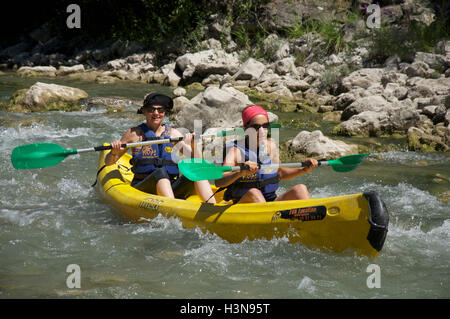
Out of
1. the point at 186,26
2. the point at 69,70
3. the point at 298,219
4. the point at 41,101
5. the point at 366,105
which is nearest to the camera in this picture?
the point at 298,219

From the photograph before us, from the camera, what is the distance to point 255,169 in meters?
3.23

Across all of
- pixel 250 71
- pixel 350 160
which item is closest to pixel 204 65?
pixel 250 71

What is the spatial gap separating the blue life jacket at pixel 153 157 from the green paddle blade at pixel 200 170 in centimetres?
73

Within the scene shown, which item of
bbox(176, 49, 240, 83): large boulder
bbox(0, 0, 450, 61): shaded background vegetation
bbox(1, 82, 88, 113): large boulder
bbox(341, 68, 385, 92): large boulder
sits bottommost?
bbox(1, 82, 88, 113): large boulder

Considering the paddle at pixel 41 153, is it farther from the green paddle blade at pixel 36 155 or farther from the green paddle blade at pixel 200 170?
the green paddle blade at pixel 200 170

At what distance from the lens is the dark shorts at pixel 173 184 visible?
13.3 ft

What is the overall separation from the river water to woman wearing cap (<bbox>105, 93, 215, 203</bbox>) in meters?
0.39

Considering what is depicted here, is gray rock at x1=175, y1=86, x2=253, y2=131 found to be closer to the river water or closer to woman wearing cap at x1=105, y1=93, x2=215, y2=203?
the river water

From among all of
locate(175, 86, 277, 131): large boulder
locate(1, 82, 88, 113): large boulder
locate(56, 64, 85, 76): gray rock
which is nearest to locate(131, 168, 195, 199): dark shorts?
locate(175, 86, 277, 131): large boulder

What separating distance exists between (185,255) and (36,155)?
1.66m

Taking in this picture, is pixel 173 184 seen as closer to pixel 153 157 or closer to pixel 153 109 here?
pixel 153 157

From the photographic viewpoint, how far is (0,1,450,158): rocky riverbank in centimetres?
694

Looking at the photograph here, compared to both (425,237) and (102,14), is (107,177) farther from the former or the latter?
(102,14)
